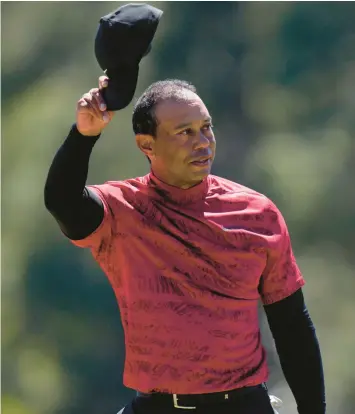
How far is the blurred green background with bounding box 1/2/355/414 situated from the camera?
7.00 metres

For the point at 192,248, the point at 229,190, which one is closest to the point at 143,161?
the point at 229,190

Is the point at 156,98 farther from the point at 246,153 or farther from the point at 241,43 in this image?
the point at 241,43

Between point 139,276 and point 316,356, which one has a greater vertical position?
point 139,276

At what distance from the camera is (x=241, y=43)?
24.9 ft

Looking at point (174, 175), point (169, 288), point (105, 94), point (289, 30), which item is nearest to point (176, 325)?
point (169, 288)

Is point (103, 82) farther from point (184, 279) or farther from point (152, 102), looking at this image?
point (184, 279)

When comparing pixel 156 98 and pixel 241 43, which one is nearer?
pixel 156 98

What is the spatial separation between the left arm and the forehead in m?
0.27

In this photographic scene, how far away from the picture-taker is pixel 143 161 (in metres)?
6.69

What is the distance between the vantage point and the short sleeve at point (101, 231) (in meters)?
2.14

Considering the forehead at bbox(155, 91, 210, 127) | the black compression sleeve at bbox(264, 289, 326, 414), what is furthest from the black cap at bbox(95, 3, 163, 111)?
the black compression sleeve at bbox(264, 289, 326, 414)

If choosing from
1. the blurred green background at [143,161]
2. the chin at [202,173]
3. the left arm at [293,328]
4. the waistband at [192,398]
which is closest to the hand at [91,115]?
the chin at [202,173]

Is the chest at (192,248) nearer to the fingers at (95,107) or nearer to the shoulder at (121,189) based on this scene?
the shoulder at (121,189)

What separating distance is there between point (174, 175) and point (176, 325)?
343mm
